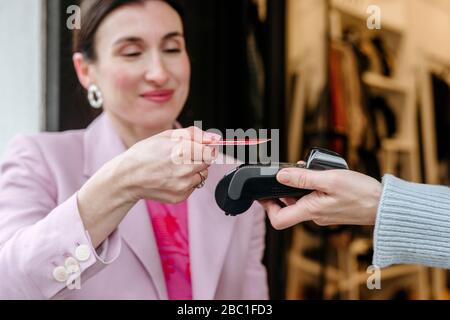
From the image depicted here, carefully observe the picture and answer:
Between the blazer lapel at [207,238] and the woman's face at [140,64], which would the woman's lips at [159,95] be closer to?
the woman's face at [140,64]

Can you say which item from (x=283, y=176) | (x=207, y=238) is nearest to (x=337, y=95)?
(x=207, y=238)

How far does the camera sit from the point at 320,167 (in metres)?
0.63

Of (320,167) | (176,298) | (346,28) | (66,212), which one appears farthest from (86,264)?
(346,28)

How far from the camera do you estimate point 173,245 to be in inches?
30.5

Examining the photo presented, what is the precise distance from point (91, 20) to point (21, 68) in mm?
138

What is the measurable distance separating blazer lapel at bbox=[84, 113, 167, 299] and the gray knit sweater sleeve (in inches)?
11.7

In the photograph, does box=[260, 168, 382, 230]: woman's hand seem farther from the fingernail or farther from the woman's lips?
the woman's lips

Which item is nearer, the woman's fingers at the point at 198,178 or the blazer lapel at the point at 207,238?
the woman's fingers at the point at 198,178

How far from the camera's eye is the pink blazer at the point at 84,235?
0.62 metres

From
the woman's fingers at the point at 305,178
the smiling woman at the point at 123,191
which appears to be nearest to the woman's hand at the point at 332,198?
the woman's fingers at the point at 305,178

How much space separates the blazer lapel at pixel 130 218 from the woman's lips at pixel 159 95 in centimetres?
9

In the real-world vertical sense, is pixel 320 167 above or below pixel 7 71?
below
